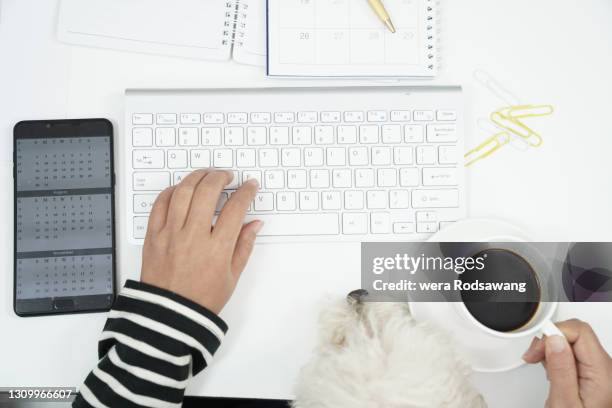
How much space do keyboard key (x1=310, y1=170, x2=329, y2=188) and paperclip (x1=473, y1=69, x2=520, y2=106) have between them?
27cm

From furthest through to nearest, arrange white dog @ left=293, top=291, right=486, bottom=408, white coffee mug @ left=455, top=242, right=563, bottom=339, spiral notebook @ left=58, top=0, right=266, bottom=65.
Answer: spiral notebook @ left=58, top=0, right=266, bottom=65 → white coffee mug @ left=455, top=242, right=563, bottom=339 → white dog @ left=293, top=291, right=486, bottom=408

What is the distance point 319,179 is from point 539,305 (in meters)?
0.33

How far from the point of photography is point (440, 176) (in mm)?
619

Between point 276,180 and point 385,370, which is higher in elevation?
point 276,180

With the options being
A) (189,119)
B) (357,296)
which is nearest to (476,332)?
(357,296)

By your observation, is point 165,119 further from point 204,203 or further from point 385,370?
point 385,370

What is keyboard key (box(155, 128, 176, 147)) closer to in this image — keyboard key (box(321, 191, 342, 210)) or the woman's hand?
keyboard key (box(321, 191, 342, 210))

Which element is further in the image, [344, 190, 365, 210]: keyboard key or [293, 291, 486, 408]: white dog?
[344, 190, 365, 210]: keyboard key

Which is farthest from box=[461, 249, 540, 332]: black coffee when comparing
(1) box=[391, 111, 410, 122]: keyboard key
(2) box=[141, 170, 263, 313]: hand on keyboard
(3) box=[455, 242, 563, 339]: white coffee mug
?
(2) box=[141, 170, 263, 313]: hand on keyboard

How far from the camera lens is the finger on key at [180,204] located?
58cm

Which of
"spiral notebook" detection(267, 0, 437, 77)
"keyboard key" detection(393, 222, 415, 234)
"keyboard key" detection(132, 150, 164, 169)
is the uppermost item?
"spiral notebook" detection(267, 0, 437, 77)

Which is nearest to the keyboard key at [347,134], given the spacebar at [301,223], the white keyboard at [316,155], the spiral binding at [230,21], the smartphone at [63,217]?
the white keyboard at [316,155]

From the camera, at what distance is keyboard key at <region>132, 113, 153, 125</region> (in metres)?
0.62

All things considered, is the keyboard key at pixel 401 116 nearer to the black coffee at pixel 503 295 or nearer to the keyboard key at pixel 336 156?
the keyboard key at pixel 336 156
